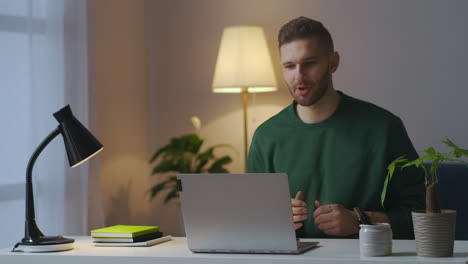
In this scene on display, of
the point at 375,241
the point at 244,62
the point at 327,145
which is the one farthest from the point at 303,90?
the point at 244,62

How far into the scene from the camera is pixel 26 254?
2.34m

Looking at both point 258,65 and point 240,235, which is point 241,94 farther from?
point 240,235

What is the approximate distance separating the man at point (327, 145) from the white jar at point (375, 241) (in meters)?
0.57

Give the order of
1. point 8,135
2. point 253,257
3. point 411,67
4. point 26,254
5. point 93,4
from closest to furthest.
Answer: point 253,257 < point 26,254 < point 8,135 < point 93,4 < point 411,67

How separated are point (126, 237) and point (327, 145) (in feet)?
2.74

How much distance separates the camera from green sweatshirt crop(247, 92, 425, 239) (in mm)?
2760

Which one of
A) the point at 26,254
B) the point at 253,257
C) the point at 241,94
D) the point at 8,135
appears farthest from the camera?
the point at 241,94

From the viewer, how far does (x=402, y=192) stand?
2.76 metres

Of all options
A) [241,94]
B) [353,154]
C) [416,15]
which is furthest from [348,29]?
[353,154]

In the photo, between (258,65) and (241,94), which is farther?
(241,94)

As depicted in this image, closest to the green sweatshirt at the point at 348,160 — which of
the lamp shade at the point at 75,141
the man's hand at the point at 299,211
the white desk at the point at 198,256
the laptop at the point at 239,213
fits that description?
the man's hand at the point at 299,211

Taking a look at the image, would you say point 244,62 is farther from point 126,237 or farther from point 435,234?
point 435,234

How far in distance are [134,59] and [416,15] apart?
162 cm

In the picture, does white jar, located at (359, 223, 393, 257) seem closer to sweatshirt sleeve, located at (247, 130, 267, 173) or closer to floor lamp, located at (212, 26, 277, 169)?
sweatshirt sleeve, located at (247, 130, 267, 173)
